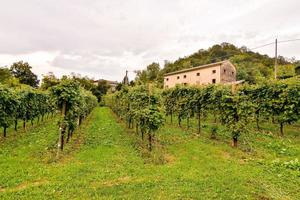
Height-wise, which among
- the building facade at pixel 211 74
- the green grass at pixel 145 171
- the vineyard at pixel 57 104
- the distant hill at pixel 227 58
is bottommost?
the green grass at pixel 145 171

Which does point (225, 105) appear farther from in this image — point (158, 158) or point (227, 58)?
point (227, 58)

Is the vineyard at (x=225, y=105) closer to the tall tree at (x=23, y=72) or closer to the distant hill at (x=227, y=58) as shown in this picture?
the distant hill at (x=227, y=58)

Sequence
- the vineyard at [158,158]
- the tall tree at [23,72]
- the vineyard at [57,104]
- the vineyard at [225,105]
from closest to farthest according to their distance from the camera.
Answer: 1. the vineyard at [158,158]
2. the vineyard at [57,104]
3. the vineyard at [225,105]
4. the tall tree at [23,72]

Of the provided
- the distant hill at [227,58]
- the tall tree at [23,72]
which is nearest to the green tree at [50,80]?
the distant hill at [227,58]

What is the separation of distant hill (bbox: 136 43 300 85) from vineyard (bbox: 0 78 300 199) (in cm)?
4218

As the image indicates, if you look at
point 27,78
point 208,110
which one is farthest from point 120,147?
point 27,78

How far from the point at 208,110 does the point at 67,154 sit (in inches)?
361

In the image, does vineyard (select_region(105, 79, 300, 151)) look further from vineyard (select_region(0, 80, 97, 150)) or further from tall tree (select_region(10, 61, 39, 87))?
tall tree (select_region(10, 61, 39, 87))

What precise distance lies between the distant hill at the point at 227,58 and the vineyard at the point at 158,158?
4218 cm

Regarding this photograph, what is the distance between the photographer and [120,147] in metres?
9.96

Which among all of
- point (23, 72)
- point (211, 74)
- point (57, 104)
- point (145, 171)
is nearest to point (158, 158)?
point (145, 171)

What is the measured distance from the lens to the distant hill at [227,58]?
5421cm

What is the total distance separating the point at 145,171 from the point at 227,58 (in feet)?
200

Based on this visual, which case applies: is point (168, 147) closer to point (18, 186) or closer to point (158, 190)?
point (158, 190)
